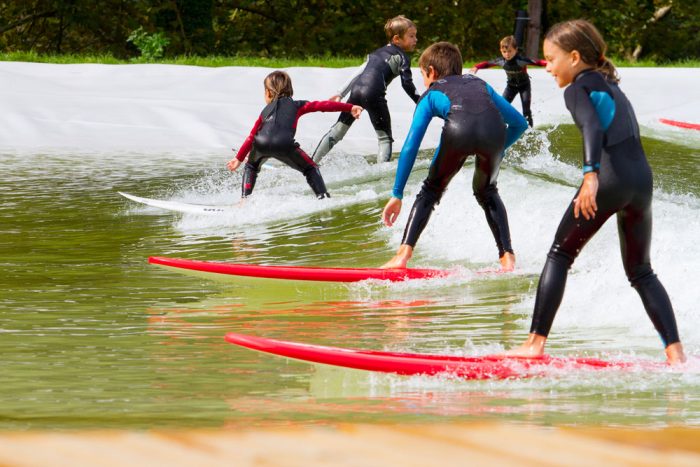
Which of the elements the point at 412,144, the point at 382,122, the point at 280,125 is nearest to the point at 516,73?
the point at 382,122

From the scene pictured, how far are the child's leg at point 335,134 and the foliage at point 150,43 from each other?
14375 mm

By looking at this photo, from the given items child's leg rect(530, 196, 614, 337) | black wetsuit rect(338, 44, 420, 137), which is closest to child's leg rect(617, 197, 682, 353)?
child's leg rect(530, 196, 614, 337)

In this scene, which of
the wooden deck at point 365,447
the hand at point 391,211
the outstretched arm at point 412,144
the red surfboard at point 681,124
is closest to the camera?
the wooden deck at point 365,447

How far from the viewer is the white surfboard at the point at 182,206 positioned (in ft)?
39.8

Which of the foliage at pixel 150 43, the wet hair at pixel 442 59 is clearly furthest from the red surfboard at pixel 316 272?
the foliage at pixel 150 43

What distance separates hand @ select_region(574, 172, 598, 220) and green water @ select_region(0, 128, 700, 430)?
0.80 metres

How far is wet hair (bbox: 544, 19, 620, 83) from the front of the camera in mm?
5723

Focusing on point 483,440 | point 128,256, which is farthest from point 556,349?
point 128,256

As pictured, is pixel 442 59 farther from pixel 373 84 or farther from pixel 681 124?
pixel 681 124

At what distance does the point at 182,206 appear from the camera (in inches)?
490

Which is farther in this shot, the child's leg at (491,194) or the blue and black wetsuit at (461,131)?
the child's leg at (491,194)

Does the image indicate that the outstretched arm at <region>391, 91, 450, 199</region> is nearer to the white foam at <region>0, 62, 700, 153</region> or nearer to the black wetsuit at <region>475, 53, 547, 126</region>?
the white foam at <region>0, 62, 700, 153</region>

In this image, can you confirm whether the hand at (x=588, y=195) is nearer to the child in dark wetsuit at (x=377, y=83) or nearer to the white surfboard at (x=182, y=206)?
the white surfboard at (x=182, y=206)

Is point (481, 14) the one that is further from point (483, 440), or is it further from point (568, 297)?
point (483, 440)
